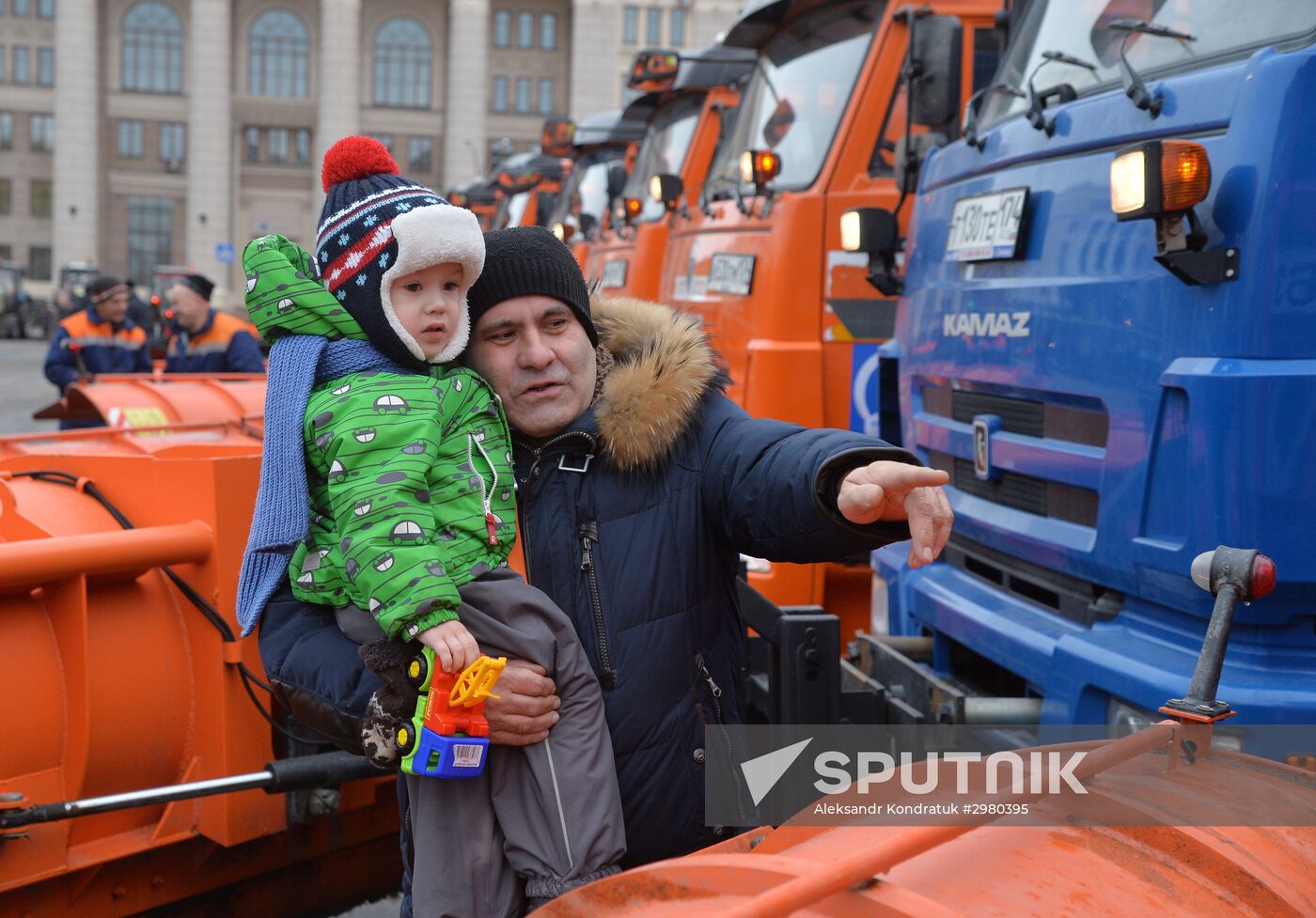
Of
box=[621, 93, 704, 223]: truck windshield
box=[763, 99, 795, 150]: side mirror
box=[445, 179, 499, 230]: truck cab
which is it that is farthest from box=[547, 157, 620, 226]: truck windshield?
box=[763, 99, 795, 150]: side mirror

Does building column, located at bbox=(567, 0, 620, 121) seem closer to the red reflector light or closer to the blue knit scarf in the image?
the blue knit scarf

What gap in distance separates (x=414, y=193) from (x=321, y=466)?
0.59 meters

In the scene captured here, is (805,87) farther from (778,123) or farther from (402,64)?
(402,64)

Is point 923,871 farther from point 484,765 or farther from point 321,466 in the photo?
point 321,466

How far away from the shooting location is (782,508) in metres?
A: 2.32

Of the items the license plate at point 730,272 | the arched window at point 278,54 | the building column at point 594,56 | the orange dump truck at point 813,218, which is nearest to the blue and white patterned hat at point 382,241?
the orange dump truck at point 813,218

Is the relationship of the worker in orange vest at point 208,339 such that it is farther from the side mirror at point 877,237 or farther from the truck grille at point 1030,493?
the truck grille at point 1030,493

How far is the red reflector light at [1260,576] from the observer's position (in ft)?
7.19

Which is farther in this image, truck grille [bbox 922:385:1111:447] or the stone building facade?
the stone building facade

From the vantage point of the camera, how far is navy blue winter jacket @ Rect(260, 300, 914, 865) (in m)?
2.44

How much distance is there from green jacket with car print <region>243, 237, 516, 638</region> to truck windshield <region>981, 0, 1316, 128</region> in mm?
2025

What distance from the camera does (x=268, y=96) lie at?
259 ft

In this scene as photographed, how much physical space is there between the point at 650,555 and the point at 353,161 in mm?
1001

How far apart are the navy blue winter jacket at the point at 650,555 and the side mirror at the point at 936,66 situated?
2.56 metres
